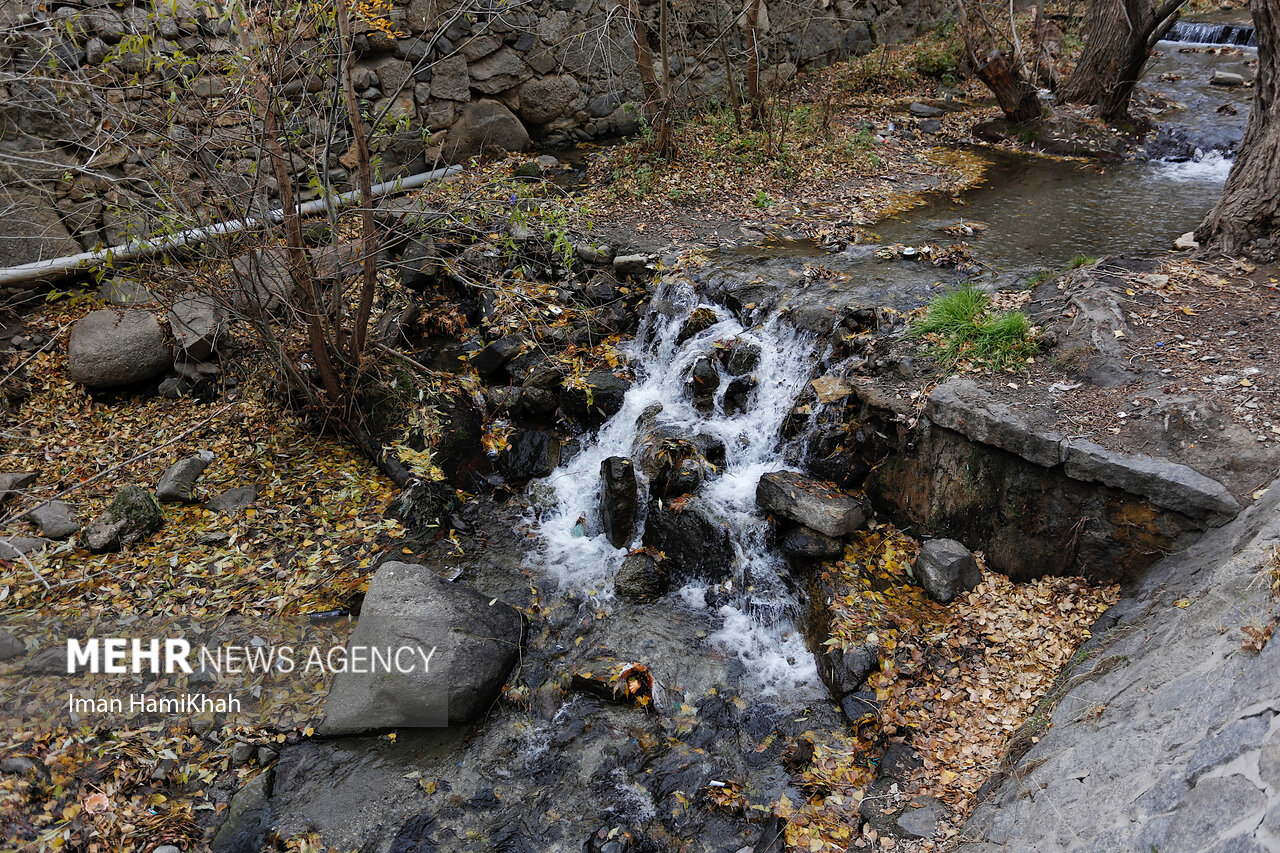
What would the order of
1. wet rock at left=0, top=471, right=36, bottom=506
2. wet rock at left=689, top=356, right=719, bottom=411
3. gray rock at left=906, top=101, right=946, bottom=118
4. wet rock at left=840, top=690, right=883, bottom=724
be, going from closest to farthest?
wet rock at left=840, top=690, right=883, bottom=724 → wet rock at left=0, top=471, right=36, bottom=506 → wet rock at left=689, top=356, right=719, bottom=411 → gray rock at left=906, top=101, right=946, bottom=118

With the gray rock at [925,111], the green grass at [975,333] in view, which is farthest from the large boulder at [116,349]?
the gray rock at [925,111]

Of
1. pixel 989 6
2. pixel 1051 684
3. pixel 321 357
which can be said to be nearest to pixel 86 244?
pixel 321 357

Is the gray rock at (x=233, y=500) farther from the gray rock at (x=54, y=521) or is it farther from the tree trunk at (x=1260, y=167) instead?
the tree trunk at (x=1260, y=167)

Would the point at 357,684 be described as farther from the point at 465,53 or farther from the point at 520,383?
the point at 465,53

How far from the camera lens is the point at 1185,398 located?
456cm

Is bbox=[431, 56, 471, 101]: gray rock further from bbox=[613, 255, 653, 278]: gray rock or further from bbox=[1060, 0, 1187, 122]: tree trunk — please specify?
bbox=[1060, 0, 1187, 122]: tree trunk

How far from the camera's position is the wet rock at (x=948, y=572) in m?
4.77

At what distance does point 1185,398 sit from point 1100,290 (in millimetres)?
1330

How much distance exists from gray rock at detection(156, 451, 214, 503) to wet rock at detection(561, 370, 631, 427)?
3184 millimetres

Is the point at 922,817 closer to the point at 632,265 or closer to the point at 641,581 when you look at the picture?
the point at 641,581

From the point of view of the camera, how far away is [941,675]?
172 inches

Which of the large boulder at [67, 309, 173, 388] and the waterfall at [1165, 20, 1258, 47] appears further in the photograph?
the waterfall at [1165, 20, 1258, 47]

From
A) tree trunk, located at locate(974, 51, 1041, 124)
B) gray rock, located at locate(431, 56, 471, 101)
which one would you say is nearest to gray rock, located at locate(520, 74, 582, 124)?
gray rock, located at locate(431, 56, 471, 101)

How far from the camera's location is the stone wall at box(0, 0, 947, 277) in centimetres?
532
